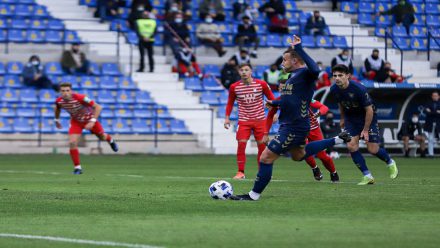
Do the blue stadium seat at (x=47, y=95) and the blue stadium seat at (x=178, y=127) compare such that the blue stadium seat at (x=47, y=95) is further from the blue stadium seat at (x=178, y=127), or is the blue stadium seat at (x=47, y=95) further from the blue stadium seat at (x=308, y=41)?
the blue stadium seat at (x=308, y=41)

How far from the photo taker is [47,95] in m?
36.1

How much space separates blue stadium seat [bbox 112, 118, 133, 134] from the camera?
3631cm

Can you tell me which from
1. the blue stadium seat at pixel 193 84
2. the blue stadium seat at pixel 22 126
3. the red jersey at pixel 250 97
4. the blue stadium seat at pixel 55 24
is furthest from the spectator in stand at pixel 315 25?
the red jersey at pixel 250 97

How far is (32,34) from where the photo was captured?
124ft

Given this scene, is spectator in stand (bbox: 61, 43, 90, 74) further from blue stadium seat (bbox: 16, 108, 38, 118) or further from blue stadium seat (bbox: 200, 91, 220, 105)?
blue stadium seat (bbox: 200, 91, 220, 105)

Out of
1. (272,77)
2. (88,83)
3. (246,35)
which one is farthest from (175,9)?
(88,83)

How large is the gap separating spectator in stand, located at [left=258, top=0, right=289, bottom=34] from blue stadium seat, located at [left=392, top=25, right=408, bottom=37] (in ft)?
16.7

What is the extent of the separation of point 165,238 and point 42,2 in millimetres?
29941

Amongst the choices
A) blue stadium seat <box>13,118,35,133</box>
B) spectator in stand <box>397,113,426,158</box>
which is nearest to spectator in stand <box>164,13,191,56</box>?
blue stadium seat <box>13,118,35,133</box>

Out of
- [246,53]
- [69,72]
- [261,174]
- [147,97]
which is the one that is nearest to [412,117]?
[246,53]

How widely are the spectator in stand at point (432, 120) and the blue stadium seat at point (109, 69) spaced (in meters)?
10.5

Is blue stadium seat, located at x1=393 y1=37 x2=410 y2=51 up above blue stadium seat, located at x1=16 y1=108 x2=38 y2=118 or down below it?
above

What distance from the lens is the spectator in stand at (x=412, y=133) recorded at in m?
35.9

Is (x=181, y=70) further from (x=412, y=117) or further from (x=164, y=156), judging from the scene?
(x=412, y=117)
